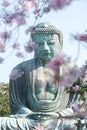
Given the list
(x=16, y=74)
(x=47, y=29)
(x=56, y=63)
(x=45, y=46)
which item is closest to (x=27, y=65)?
(x=16, y=74)

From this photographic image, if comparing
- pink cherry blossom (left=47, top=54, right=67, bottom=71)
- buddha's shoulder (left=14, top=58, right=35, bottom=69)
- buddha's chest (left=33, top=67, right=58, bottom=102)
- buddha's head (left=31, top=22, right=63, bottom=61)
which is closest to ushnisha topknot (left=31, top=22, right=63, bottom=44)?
buddha's head (left=31, top=22, right=63, bottom=61)

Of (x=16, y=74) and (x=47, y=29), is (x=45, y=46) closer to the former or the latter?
(x=47, y=29)

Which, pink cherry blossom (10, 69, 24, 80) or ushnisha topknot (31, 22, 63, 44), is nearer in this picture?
pink cherry blossom (10, 69, 24, 80)

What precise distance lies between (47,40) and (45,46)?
126 mm

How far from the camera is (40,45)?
9695 millimetres

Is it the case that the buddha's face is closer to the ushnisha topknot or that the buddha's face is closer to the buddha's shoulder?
the ushnisha topknot

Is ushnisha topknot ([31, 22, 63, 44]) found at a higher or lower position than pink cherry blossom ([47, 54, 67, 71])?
higher

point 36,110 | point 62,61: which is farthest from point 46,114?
point 62,61

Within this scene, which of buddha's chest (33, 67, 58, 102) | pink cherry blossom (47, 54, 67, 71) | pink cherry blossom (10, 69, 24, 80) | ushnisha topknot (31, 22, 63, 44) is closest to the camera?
pink cherry blossom (47, 54, 67, 71)

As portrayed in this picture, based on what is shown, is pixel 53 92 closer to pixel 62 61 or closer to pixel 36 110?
pixel 36 110

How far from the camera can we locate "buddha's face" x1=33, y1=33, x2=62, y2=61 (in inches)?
380

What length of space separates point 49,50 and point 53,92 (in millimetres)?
679

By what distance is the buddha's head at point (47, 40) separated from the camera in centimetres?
966

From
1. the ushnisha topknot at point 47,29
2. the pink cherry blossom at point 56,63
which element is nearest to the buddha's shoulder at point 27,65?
the ushnisha topknot at point 47,29
